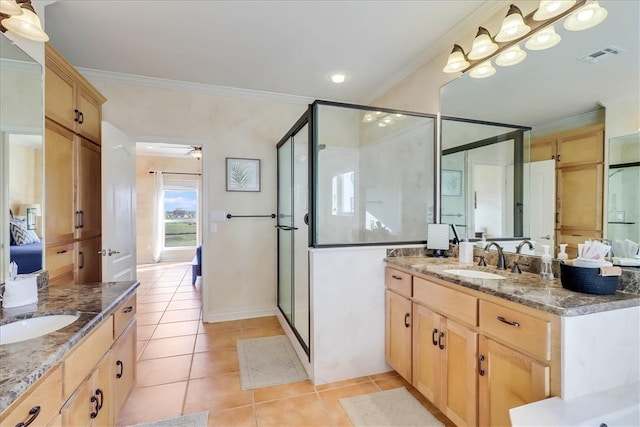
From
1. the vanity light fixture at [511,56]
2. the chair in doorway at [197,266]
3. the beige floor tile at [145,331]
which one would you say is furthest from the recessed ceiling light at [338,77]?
the chair in doorway at [197,266]

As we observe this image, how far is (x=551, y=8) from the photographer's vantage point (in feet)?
5.04

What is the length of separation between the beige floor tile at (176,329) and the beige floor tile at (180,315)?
108mm

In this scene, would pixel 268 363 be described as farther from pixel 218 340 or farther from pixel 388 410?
pixel 388 410

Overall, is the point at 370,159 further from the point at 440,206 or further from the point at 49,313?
the point at 49,313

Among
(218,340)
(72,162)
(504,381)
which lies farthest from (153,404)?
(504,381)

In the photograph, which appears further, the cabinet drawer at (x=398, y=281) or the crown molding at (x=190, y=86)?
the crown molding at (x=190, y=86)

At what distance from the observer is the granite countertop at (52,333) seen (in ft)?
2.69

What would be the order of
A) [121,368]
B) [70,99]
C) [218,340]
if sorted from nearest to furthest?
[121,368], [70,99], [218,340]

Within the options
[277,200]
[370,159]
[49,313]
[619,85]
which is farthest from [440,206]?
[49,313]

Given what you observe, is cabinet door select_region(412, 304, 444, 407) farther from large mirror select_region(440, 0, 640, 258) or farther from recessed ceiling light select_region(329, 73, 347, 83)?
recessed ceiling light select_region(329, 73, 347, 83)

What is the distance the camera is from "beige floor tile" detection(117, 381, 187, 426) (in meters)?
1.77

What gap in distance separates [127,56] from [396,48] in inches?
93.0

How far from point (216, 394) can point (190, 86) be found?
2943mm

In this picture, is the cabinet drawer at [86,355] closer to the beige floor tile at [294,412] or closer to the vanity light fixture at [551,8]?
the beige floor tile at [294,412]
